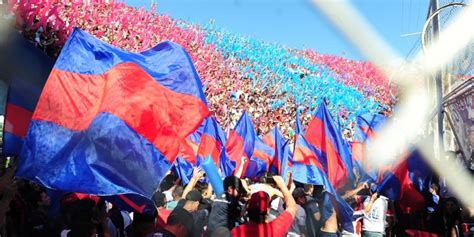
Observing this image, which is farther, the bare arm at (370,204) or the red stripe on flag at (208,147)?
the red stripe on flag at (208,147)

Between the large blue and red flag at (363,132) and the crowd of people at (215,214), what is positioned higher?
the large blue and red flag at (363,132)

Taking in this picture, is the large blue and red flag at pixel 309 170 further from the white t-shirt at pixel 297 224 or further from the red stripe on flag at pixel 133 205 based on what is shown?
the red stripe on flag at pixel 133 205

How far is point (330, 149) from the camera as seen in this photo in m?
8.23

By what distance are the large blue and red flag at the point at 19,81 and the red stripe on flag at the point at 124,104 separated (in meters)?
0.64

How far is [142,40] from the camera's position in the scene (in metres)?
29.6

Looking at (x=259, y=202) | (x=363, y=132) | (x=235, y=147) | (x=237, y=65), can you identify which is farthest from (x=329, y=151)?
(x=237, y=65)

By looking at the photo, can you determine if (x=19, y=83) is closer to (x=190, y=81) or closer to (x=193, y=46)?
(x=190, y=81)

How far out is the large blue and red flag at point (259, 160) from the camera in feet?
39.9

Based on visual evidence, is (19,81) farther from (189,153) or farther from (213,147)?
(213,147)

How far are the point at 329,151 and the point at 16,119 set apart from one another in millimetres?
3687

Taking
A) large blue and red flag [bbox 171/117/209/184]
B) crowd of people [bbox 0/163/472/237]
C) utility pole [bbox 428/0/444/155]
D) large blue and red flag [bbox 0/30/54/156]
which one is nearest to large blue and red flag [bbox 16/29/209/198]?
crowd of people [bbox 0/163/472/237]

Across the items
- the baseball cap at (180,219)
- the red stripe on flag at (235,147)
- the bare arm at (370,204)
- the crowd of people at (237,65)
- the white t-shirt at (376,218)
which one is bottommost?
the baseball cap at (180,219)

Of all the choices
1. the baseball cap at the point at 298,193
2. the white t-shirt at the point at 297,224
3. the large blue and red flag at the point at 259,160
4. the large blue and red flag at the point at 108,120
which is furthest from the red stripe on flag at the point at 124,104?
the large blue and red flag at the point at 259,160

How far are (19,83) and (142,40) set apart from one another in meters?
23.5
